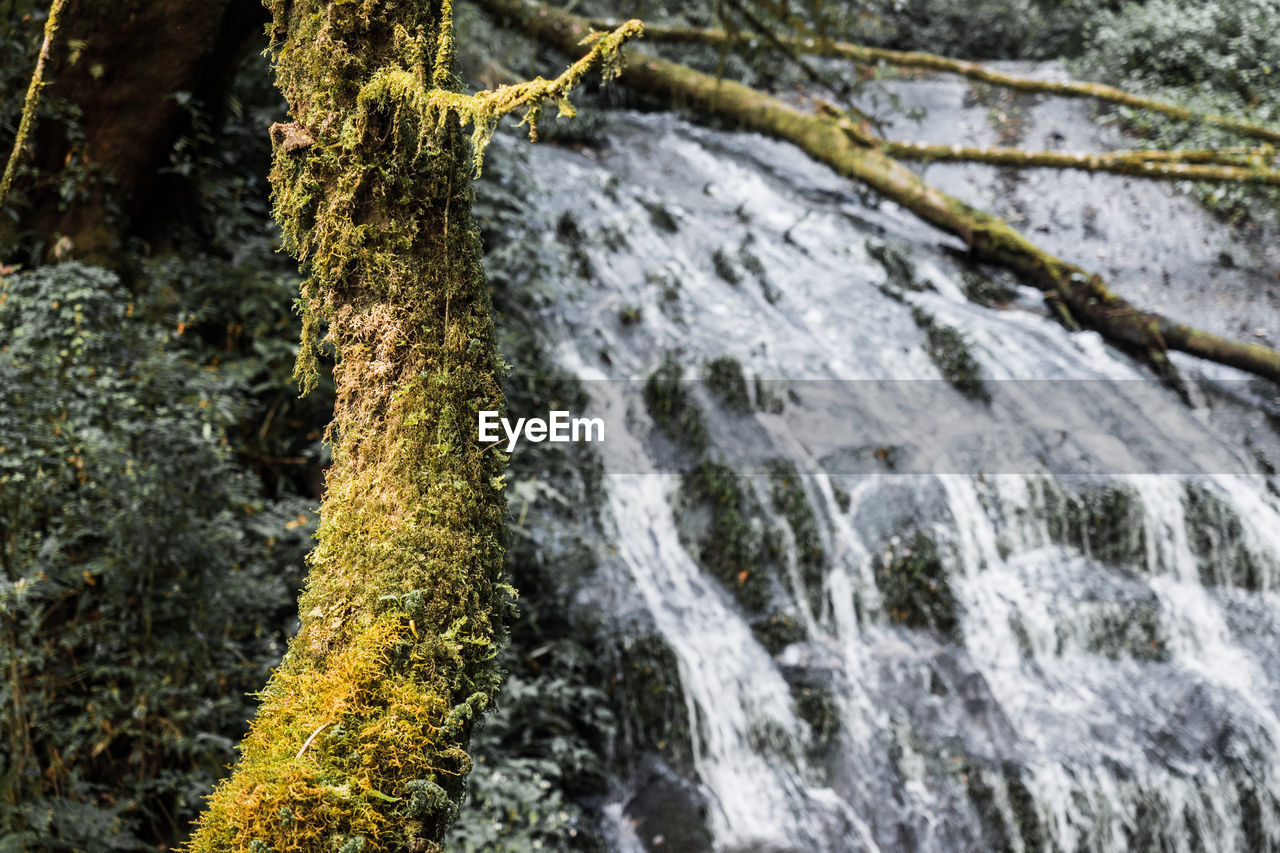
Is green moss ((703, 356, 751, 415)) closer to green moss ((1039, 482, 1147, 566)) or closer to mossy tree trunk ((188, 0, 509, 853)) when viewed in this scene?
green moss ((1039, 482, 1147, 566))

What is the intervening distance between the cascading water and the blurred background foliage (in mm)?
702

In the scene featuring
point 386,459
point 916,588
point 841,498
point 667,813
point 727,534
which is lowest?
point 667,813

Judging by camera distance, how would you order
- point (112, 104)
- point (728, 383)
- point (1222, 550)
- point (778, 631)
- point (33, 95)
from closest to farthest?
point (33, 95)
point (112, 104)
point (778, 631)
point (1222, 550)
point (728, 383)

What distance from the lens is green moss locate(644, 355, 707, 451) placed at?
6691 mm

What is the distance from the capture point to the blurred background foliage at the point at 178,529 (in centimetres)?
357

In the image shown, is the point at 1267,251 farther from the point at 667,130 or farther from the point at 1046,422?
the point at 667,130

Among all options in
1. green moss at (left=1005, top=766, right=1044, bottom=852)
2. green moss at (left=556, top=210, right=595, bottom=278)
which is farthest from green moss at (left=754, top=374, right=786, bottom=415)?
green moss at (left=1005, top=766, right=1044, bottom=852)

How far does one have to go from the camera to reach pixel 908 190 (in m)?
7.39

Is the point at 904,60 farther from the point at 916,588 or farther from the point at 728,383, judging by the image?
the point at 916,588

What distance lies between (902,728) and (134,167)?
21.0 feet

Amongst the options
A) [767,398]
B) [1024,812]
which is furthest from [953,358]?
[1024,812]

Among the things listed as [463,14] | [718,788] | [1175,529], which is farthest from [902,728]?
[463,14]

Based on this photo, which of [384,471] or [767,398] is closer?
Answer: [384,471]

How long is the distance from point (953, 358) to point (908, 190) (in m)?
1.90
